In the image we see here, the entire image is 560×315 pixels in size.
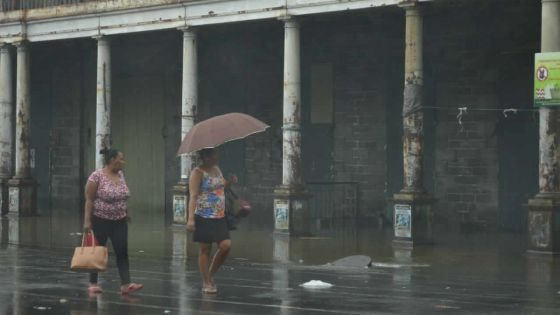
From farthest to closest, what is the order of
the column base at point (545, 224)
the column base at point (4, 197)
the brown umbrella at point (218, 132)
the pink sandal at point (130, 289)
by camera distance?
1. the column base at point (4, 197)
2. the column base at point (545, 224)
3. the pink sandal at point (130, 289)
4. the brown umbrella at point (218, 132)

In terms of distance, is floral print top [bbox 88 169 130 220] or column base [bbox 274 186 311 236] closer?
floral print top [bbox 88 169 130 220]

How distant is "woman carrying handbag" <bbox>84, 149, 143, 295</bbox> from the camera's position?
1202 centimetres

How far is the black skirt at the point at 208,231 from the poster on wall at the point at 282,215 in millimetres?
10409

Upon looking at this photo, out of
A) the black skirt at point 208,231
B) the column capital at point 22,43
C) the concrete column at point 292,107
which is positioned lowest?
the black skirt at point 208,231

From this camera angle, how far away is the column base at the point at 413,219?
1988 centimetres

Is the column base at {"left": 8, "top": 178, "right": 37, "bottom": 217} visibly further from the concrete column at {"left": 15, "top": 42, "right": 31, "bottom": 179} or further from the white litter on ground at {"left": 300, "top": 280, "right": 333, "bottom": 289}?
the white litter on ground at {"left": 300, "top": 280, "right": 333, "bottom": 289}

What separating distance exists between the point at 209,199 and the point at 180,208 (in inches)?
505

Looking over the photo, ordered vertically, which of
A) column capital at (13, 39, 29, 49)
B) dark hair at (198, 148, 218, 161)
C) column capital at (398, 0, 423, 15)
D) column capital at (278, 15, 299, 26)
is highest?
column capital at (13, 39, 29, 49)

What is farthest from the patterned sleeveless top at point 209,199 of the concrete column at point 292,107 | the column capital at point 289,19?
the column capital at point 289,19

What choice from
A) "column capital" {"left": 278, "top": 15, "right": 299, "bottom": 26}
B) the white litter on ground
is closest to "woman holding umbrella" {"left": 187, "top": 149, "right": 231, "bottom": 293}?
the white litter on ground

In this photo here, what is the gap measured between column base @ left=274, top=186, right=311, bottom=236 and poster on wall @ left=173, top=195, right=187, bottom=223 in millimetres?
2852

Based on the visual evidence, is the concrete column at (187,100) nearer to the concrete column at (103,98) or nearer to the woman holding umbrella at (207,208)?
the concrete column at (103,98)

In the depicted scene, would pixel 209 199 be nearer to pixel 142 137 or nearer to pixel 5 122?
pixel 5 122

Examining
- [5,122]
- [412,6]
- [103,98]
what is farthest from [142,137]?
[412,6]
